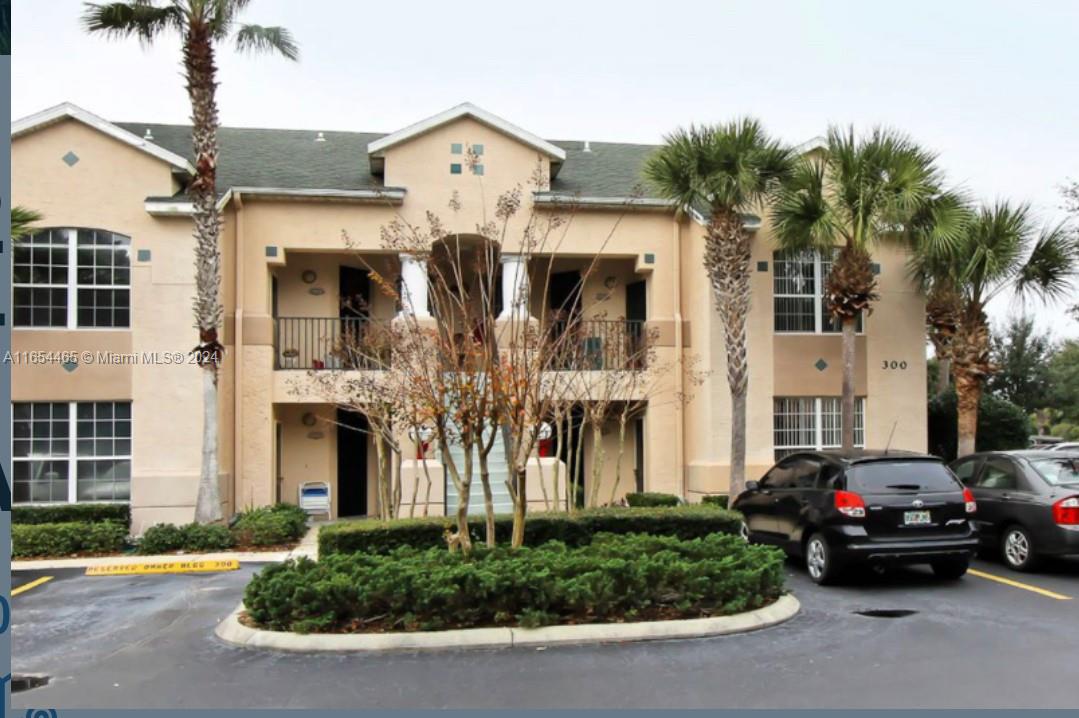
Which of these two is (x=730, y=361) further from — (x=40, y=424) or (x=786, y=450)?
(x=40, y=424)

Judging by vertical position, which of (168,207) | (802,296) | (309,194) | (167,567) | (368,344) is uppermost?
(309,194)

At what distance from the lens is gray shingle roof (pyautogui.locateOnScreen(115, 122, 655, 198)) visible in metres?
19.3

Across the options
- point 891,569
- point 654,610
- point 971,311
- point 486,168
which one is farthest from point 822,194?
point 654,610

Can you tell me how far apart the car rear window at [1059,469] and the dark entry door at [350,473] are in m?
13.1

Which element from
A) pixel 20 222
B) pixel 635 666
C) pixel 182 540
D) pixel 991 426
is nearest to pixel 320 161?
pixel 20 222

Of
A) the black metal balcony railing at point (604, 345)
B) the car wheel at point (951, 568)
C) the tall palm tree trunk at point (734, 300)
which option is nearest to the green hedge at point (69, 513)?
the black metal balcony railing at point (604, 345)

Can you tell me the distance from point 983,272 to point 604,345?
23.5 ft

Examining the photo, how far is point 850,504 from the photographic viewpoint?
10.4 meters

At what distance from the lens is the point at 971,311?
18.1 metres

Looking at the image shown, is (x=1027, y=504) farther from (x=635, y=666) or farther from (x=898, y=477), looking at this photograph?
(x=635, y=666)

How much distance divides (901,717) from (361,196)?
14703 mm

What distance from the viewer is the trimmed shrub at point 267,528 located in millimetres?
15242

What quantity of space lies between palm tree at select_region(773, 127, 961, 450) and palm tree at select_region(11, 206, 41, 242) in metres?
12.9

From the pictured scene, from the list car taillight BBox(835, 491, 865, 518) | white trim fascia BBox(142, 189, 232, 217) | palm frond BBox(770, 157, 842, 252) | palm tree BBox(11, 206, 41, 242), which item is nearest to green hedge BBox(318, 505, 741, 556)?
car taillight BBox(835, 491, 865, 518)
